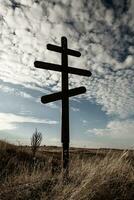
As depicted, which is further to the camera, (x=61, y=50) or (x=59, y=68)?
(x=61, y=50)

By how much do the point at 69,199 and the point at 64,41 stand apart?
14.3ft

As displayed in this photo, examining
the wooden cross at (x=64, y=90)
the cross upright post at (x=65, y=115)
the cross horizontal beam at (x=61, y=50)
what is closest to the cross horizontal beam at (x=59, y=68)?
the wooden cross at (x=64, y=90)

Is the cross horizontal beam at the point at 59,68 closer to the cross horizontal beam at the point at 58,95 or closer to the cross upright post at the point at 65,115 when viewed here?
the cross upright post at the point at 65,115

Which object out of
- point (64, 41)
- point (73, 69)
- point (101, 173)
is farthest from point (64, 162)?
point (64, 41)

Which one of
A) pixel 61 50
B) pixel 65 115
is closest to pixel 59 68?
pixel 61 50

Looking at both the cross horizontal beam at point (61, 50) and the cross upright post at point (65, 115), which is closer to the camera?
the cross upright post at point (65, 115)

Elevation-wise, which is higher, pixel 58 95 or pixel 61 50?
pixel 61 50

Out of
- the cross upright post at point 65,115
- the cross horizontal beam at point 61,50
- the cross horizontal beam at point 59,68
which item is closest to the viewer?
the cross upright post at point 65,115

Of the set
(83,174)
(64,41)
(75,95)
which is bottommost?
(83,174)

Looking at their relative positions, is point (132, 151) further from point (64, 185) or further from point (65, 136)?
point (64, 185)

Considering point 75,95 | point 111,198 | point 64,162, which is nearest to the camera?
point 111,198

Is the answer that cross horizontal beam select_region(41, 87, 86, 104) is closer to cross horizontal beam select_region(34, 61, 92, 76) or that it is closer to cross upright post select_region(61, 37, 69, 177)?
cross upright post select_region(61, 37, 69, 177)

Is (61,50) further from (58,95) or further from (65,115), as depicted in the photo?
(65,115)

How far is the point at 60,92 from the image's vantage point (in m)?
7.54
